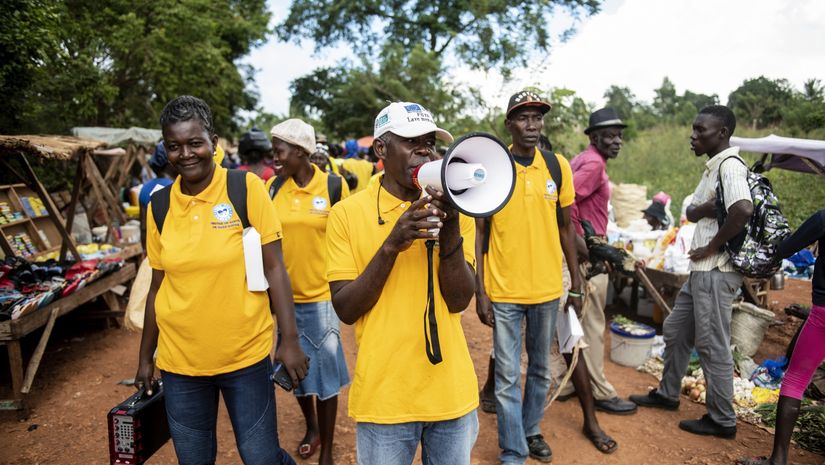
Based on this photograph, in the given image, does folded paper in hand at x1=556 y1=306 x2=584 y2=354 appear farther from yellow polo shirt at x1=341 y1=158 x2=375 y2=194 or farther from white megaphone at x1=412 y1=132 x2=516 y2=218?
yellow polo shirt at x1=341 y1=158 x2=375 y2=194

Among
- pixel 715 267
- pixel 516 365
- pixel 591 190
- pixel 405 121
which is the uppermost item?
pixel 405 121

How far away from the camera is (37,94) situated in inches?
448

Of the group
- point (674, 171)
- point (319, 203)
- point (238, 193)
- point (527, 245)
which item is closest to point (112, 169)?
point (319, 203)

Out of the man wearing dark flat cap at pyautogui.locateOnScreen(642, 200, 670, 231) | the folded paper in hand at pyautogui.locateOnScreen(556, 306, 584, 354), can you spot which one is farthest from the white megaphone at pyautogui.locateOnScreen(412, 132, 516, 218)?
the man wearing dark flat cap at pyautogui.locateOnScreen(642, 200, 670, 231)

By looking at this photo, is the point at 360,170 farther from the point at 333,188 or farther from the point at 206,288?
the point at 206,288

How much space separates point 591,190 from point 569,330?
46.1 inches

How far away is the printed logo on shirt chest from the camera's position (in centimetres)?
240

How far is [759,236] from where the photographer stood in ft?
12.7

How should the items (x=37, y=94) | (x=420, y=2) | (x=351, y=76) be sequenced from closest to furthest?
(x=37, y=94), (x=351, y=76), (x=420, y=2)

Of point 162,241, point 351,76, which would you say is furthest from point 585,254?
point 351,76

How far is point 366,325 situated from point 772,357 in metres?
5.52

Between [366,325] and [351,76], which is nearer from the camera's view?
[366,325]

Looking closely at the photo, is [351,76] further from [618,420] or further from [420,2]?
[618,420]

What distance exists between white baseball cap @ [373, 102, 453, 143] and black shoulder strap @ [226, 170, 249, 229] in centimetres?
84
